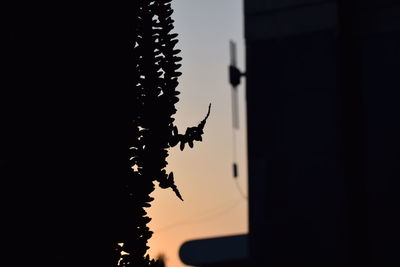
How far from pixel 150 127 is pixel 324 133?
11.8 m

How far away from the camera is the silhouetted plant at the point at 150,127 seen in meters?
3.47

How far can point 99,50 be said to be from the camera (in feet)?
11.4

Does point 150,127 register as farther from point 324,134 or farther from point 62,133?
point 324,134

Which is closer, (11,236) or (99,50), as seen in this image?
(11,236)

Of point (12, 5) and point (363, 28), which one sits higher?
point (363, 28)

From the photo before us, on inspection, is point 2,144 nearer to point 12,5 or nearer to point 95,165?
point 95,165

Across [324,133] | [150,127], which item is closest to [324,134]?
[324,133]

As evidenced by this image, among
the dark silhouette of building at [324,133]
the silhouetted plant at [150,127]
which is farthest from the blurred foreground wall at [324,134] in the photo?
the silhouetted plant at [150,127]

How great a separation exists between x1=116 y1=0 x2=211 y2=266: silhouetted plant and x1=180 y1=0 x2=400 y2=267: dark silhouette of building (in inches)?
456

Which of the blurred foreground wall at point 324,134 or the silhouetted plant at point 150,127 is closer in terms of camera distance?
the silhouetted plant at point 150,127

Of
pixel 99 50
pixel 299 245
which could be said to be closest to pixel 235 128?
pixel 299 245

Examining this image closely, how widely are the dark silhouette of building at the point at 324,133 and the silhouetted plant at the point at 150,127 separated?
1158cm

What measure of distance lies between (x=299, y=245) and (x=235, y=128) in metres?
6.84

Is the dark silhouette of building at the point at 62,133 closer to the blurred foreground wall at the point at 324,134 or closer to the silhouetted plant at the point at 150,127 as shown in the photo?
the silhouetted plant at the point at 150,127
